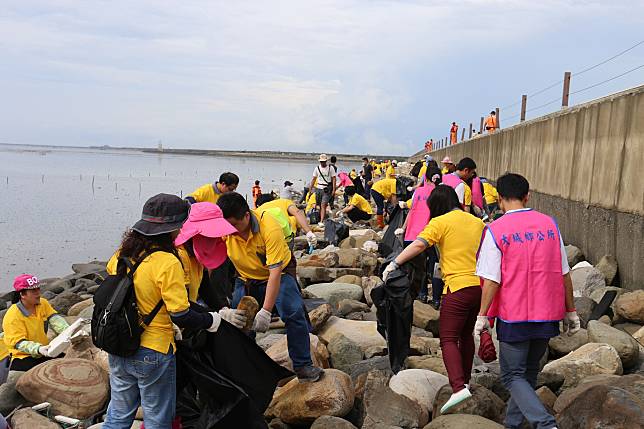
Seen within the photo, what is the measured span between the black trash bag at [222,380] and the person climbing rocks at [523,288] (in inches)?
56.1

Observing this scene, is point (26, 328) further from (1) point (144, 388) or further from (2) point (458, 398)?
(2) point (458, 398)

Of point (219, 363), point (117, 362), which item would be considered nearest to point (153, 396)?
point (117, 362)

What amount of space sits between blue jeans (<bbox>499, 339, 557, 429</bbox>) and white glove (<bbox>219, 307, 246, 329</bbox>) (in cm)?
163

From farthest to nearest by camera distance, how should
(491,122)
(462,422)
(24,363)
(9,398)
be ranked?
(491,122) → (24,363) → (9,398) → (462,422)

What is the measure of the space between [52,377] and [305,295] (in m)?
3.51

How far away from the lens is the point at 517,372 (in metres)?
3.71

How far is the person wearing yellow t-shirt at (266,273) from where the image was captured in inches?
169

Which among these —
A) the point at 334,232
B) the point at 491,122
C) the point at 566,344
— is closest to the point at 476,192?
the point at 566,344

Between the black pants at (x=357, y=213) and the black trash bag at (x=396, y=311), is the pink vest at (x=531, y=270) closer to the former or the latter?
the black trash bag at (x=396, y=311)

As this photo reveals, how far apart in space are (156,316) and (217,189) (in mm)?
4325

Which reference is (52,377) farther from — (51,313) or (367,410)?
(367,410)

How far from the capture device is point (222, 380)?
365cm

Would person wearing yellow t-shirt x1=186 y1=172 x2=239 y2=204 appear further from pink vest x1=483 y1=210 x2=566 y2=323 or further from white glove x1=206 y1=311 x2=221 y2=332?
pink vest x1=483 y1=210 x2=566 y2=323

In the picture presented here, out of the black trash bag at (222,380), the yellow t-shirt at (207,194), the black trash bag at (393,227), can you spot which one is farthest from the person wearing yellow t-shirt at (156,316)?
the black trash bag at (393,227)
